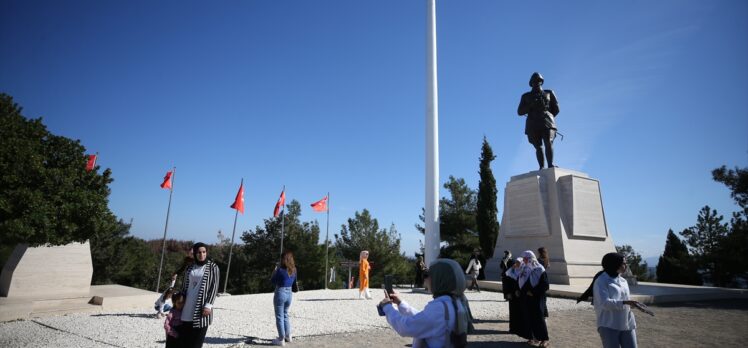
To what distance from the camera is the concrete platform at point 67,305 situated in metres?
9.74

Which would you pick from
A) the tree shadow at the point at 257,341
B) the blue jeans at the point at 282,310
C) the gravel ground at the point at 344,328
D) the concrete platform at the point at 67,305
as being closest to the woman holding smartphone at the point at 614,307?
the gravel ground at the point at 344,328

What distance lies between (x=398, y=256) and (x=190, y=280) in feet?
123

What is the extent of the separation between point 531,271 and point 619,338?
2.60m

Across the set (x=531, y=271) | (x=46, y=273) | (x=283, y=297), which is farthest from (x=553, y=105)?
(x=46, y=273)

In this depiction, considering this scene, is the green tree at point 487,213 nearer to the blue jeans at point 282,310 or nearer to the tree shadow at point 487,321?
the tree shadow at point 487,321

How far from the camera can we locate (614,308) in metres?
4.08

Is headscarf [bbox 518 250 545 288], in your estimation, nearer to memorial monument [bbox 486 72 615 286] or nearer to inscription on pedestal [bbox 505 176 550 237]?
memorial monument [bbox 486 72 615 286]

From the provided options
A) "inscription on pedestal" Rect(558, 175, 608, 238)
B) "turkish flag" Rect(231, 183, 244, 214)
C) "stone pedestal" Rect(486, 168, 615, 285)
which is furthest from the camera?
"turkish flag" Rect(231, 183, 244, 214)

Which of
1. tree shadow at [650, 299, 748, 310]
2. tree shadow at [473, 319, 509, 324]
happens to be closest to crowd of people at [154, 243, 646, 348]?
tree shadow at [473, 319, 509, 324]

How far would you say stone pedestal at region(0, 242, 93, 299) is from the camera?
12109mm

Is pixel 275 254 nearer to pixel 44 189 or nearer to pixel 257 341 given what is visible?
pixel 44 189

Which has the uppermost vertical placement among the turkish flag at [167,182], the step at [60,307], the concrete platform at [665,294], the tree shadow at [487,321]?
the turkish flag at [167,182]

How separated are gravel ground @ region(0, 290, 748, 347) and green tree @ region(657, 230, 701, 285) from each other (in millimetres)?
11968

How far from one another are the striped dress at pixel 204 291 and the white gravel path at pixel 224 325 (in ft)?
8.04
